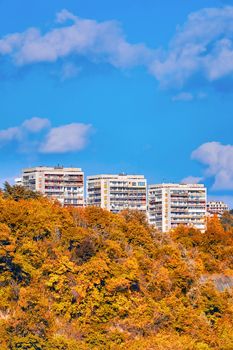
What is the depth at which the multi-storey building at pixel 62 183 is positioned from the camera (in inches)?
4970

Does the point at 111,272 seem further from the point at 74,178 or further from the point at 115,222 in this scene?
the point at 74,178

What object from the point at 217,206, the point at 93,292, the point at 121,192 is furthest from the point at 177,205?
the point at 93,292

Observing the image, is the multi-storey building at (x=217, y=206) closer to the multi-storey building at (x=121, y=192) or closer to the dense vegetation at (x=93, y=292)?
the multi-storey building at (x=121, y=192)

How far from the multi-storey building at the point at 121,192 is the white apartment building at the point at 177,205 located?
2.90 metres

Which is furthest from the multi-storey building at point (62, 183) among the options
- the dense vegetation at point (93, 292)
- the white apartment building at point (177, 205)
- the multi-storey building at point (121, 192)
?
the dense vegetation at point (93, 292)

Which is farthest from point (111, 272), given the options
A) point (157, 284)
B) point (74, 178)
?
point (74, 178)

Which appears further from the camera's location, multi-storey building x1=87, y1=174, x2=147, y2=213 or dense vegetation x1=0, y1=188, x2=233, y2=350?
multi-storey building x1=87, y1=174, x2=147, y2=213

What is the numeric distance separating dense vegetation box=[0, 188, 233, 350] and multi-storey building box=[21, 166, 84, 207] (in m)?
74.8

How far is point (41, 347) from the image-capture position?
40062 mm

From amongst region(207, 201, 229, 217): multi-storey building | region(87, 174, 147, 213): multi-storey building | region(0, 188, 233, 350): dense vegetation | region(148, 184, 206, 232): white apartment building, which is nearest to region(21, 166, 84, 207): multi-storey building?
region(87, 174, 147, 213): multi-storey building

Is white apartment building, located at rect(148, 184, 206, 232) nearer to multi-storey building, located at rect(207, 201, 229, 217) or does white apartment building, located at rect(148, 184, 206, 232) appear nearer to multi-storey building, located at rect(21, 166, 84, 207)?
multi-storey building, located at rect(21, 166, 84, 207)

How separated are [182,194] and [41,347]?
94868 mm

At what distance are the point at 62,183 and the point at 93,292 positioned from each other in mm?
82449

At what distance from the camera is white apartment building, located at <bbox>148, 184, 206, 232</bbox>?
5256 inches
